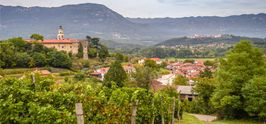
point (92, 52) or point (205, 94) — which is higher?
point (205, 94)

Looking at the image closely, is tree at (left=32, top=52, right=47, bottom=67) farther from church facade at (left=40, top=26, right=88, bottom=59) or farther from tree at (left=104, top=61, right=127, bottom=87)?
tree at (left=104, top=61, right=127, bottom=87)

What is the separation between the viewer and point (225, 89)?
80.8ft

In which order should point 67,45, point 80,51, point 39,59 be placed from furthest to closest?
point 80,51, point 67,45, point 39,59

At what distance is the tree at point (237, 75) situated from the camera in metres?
24.3

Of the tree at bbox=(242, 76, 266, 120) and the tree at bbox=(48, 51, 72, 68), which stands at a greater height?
the tree at bbox=(242, 76, 266, 120)

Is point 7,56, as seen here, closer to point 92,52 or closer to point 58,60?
point 58,60

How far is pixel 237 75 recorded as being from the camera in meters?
24.4

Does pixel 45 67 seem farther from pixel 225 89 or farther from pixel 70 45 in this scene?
pixel 225 89

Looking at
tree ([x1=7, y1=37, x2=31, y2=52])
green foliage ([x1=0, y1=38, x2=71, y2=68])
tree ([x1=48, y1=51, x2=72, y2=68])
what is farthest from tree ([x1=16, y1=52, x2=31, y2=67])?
tree ([x1=7, y1=37, x2=31, y2=52])

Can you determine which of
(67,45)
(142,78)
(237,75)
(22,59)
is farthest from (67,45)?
(237,75)

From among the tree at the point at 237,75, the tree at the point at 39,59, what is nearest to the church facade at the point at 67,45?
the tree at the point at 39,59

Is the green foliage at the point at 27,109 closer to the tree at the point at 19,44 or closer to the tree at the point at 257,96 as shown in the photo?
the tree at the point at 257,96

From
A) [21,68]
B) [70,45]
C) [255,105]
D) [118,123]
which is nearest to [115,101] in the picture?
[118,123]

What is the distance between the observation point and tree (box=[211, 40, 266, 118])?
24.3 metres
